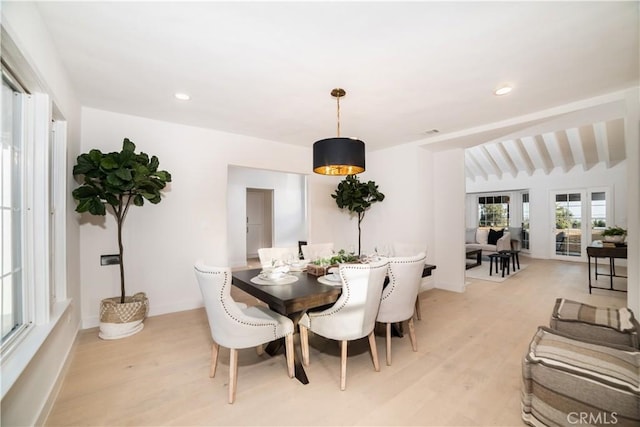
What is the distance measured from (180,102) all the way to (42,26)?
53.5 inches

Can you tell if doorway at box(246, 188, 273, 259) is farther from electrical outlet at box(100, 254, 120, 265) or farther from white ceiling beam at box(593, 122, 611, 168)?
white ceiling beam at box(593, 122, 611, 168)

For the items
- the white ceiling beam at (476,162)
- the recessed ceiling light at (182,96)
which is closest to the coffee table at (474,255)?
the white ceiling beam at (476,162)

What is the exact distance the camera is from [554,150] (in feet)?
24.7

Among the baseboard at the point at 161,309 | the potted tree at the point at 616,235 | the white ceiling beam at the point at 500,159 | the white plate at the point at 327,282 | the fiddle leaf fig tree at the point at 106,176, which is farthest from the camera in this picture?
the white ceiling beam at the point at 500,159

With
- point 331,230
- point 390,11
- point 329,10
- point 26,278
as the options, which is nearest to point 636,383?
point 390,11

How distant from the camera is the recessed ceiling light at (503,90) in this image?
2.84m

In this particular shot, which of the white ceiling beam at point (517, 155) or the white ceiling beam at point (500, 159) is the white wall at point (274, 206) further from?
the white ceiling beam at point (517, 155)

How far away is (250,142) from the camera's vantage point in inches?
181

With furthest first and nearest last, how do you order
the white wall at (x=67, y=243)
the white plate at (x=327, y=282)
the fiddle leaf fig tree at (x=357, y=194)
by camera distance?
1. the fiddle leaf fig tree at (x=357, y=194)
2. the white plate at (x=327, y=282)
3. the white wall at (x=67, y=243)

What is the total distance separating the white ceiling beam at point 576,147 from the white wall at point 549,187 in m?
0.39

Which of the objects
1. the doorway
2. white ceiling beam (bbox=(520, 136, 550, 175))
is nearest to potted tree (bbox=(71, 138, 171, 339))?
the doorway

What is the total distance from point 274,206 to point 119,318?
18.6ft

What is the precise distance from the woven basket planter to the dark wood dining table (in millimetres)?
1406

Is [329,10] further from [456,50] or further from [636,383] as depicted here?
[636,383]
